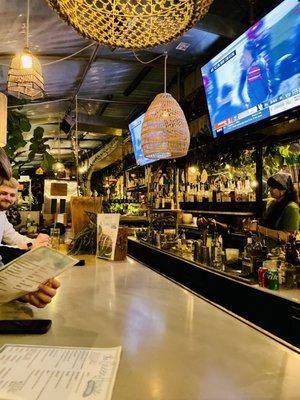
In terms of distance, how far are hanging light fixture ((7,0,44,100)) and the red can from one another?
254cm

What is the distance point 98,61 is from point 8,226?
231cm

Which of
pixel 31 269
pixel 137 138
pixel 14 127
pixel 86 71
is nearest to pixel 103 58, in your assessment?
pixel 86 71

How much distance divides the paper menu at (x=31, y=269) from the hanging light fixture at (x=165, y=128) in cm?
230

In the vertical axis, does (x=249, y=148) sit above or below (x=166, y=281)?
above

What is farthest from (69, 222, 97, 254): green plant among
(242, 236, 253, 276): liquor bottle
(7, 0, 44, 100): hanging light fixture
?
(7, 0, 44, 100): hanging light fixture

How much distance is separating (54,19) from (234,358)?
10.9 ft

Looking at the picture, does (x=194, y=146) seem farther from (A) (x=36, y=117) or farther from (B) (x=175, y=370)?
(B) (x=175, y=370)

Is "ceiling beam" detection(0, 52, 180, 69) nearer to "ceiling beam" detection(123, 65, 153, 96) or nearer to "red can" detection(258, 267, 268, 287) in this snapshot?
"ceiling beam" detection(123, 65, 153, 96)

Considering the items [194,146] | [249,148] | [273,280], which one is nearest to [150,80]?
[194,146]

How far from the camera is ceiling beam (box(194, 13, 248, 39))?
3.66 meters

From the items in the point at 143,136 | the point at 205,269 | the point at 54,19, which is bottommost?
the point at 205,269

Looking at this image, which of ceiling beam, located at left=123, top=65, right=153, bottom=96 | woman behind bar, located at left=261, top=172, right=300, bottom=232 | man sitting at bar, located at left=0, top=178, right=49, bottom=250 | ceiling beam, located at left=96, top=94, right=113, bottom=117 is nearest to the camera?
man sitting at bar, located at left=0, top=178, right=49, bottom=250

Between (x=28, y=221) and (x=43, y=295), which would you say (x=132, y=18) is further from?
(x=28, y=221)

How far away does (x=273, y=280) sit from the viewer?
2.25 meters
